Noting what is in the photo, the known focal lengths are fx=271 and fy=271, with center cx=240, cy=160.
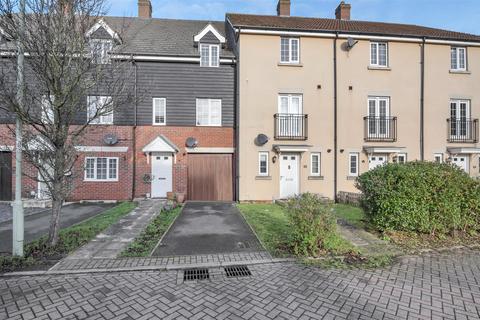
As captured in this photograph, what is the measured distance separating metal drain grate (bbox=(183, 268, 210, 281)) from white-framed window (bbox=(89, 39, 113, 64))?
4.82 meters

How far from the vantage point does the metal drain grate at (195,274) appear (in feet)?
15.7

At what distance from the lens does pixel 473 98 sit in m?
15.7

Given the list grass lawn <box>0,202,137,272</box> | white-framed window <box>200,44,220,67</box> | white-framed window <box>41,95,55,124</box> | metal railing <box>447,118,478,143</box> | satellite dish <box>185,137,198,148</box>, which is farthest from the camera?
metal railing <box>447,118,478,143</box>

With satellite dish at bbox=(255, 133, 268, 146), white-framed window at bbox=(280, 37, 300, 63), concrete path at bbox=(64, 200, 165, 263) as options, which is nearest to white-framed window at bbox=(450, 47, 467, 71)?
white-framed window at bbox=(280, 37, 300, 63)

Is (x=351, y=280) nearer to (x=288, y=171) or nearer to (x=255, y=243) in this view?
(x=255, y=243)

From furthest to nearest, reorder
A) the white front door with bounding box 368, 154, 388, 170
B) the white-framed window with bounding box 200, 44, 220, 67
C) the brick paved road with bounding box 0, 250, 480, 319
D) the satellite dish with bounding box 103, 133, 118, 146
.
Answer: the white front door with bounding box 368, 154, 388, 170 → the white-framed window with bounding box 200, 44, 220, 67 → the satellite dish with bounding box 103, 133, 118, 146 → the brick paved road with bounding box 0, 250, 480, 319

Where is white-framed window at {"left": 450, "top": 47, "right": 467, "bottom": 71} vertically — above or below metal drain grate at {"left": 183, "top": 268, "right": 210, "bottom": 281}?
above

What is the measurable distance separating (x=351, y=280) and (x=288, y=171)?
9.96 meters

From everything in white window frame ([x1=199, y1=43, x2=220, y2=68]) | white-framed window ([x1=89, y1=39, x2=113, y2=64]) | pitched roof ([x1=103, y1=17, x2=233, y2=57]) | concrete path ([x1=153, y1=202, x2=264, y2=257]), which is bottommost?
concrete path ([x1=153, y1=202, x2=264, y2=257])

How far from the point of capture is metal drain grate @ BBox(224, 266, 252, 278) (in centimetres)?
488

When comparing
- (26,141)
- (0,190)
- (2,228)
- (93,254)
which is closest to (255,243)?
(93,254)

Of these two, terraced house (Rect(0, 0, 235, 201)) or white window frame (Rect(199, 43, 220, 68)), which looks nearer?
terraced house (Rect(0, 0, 235, 201))

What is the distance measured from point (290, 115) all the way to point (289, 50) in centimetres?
354

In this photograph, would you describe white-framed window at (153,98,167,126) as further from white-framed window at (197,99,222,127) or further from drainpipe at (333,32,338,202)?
drainpipe at (333,32,338,202)
